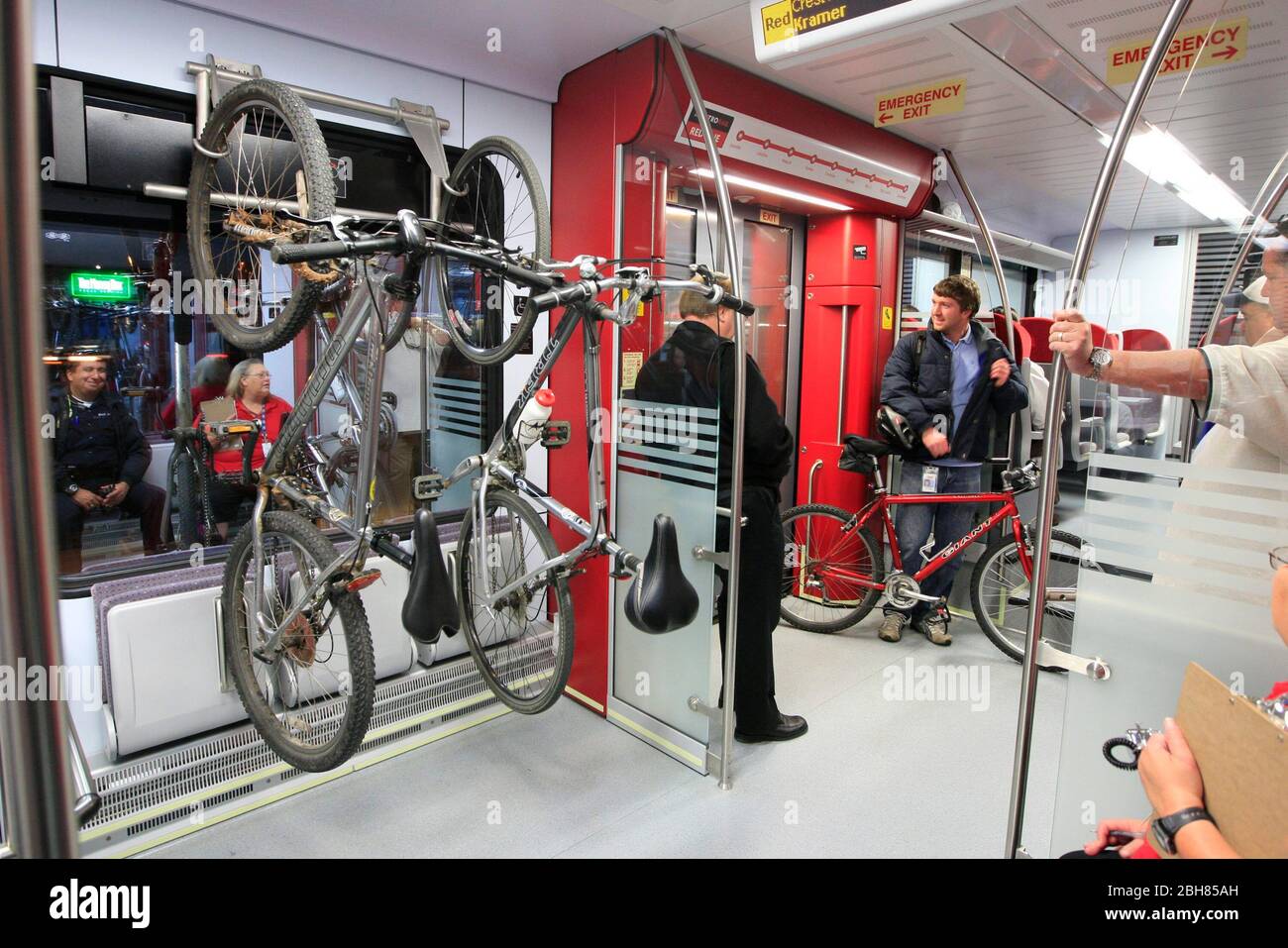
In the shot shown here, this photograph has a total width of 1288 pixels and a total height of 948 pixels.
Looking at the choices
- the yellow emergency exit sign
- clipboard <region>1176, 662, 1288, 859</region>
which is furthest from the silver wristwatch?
the yellow emergency exit sign

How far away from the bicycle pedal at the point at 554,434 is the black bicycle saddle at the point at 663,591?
2.03ft

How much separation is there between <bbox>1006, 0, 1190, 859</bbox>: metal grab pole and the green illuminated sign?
283 cm

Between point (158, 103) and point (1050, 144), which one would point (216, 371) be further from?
point (1050, 144)

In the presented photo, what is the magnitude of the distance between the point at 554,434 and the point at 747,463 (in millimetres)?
815

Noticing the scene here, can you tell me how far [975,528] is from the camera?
4207 millimetres

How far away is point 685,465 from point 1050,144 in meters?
3.29

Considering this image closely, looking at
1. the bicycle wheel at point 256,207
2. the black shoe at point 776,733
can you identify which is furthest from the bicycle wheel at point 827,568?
the bicycle wheel at point 256,207

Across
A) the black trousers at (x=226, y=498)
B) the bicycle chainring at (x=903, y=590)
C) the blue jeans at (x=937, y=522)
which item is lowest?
the bicycle chainring at (x=903, y=590)

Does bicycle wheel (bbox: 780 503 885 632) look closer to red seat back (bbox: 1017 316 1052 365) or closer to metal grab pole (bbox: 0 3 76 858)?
red seat back (bbox: 1017 316 1052 365)

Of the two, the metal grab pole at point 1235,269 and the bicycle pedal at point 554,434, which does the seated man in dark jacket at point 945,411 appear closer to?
the bicycle pedal at point 554,434

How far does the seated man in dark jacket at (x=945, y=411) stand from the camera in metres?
4.31

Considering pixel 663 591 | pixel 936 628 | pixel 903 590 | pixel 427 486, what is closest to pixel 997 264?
pixel 903 590

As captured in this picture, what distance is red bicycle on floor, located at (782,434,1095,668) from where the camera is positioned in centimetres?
410
